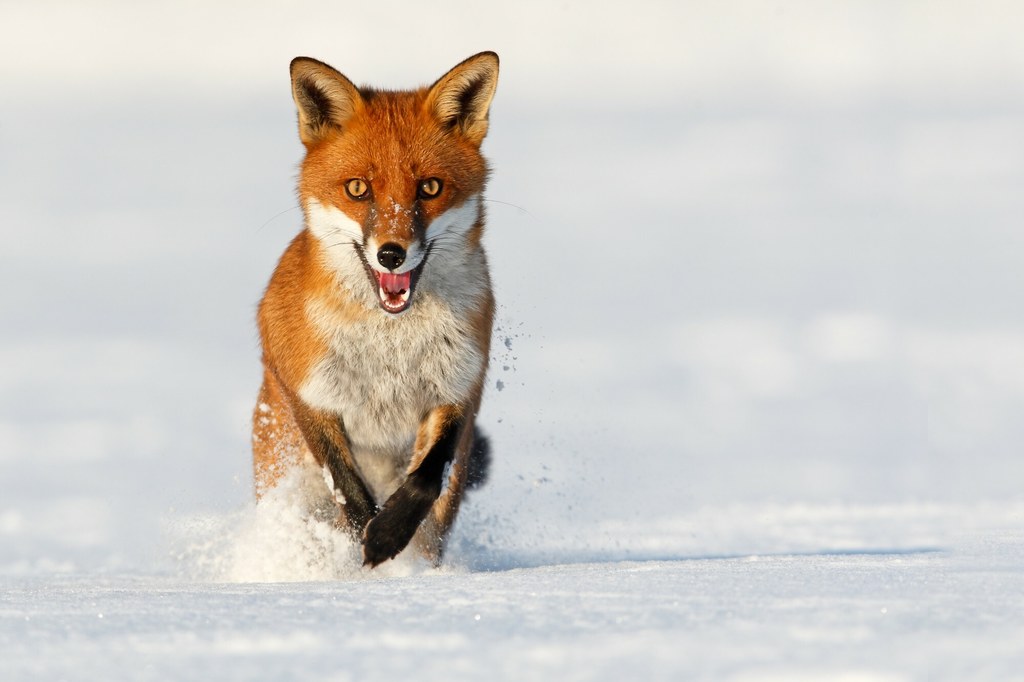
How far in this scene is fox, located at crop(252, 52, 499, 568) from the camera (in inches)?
196

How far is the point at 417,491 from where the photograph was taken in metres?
4.96

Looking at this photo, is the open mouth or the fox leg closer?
the open mouth

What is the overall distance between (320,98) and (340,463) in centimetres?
163

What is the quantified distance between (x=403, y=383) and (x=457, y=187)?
890mm

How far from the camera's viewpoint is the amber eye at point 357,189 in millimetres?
4965

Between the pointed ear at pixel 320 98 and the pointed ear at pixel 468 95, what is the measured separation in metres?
0.37

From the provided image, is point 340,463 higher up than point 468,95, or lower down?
lower down

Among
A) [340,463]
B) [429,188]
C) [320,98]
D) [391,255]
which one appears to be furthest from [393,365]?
[320,98]

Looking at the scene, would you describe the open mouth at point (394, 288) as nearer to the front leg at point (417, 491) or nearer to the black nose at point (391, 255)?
the black nose at point (391, 255)

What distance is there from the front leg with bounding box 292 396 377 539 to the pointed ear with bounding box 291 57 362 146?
124cm

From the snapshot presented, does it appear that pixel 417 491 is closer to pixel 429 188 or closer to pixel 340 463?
pixel 340 463

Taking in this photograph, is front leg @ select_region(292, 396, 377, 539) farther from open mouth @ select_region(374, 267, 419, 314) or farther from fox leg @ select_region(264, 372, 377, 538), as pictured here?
open mouth @ select_region(374, 267, 419, 314)

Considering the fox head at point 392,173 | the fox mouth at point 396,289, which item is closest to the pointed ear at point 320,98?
the fox head at point 392,173

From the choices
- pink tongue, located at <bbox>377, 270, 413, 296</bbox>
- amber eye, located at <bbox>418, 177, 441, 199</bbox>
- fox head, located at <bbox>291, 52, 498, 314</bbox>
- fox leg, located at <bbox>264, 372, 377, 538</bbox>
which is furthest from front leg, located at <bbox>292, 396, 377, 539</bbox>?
amber eye, located at <bbox>418, 177, 441, 199</bbox>
